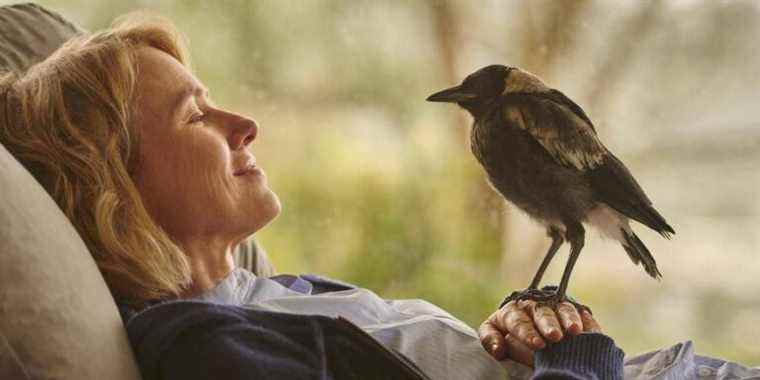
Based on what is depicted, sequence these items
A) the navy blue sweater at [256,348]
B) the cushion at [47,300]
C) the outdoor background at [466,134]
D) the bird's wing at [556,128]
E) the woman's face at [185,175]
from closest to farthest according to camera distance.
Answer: the cushion at [47,300], the navy blue sweater at [256,348], the bird's wing at [556,128], the woman's face at [185,175], the outdoor background at [466,134]

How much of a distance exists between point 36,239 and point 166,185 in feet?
1.00

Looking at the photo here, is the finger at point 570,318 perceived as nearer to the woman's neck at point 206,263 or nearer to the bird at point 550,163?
the bird at point 550,163

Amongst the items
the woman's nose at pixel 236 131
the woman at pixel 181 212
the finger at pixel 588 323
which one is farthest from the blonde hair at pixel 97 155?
the finger at pixel 588 323

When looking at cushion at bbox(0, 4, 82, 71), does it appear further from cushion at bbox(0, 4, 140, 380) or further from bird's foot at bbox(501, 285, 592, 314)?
bird's foot at bbox(501, 285, 592, 314)

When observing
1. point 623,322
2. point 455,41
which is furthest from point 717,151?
point 455,41

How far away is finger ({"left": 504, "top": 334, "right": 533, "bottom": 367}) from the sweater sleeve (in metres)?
0.05

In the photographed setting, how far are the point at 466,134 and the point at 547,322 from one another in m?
0.92

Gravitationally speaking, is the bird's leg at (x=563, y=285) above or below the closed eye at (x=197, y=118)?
above

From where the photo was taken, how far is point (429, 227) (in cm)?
188

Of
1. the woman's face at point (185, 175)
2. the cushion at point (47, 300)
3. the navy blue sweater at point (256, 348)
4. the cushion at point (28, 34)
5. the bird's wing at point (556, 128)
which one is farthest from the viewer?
the cushion at point (28, 34)

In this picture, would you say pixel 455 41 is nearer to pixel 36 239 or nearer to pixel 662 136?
pixel 662 136

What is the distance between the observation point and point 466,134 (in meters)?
1.85

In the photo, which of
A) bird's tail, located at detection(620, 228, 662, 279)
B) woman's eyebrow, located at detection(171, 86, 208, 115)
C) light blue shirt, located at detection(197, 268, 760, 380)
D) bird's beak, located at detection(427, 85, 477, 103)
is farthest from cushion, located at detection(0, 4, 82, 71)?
bird's tail, located at detection(620, 228, 662, 279)

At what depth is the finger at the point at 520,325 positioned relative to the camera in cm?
96
